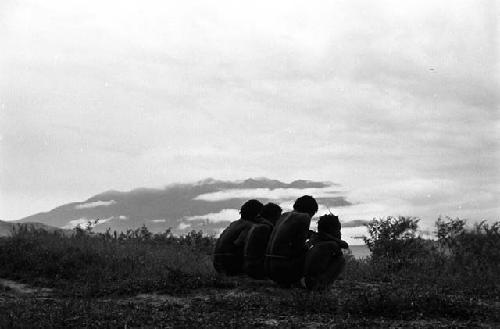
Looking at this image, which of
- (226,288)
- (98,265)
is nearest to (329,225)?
(226,288)

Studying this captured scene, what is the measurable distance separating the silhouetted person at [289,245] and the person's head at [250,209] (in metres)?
2.40

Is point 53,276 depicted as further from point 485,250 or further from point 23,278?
point 485,250

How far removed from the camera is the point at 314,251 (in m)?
14.1

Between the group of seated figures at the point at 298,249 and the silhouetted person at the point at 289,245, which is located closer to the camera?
the group of seated figures at the point at 298,249

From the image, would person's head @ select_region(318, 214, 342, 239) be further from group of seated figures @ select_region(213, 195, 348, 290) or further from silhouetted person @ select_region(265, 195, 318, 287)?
silhouetted person @ select_region(265, 195, 318, 287)

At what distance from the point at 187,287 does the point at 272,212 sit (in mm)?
3193

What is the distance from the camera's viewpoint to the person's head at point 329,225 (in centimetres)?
1426

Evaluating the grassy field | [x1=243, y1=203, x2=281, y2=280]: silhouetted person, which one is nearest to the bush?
the grassy field

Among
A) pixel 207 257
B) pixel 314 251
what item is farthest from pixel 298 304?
pixel 207 257

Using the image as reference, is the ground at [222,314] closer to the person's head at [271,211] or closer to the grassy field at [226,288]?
the grassy field at [226,288]

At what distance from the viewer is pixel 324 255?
14008 millimetres

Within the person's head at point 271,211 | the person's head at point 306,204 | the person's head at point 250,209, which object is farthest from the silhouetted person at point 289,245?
the person's head at point 250,209

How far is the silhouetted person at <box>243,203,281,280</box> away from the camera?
50.9 ft

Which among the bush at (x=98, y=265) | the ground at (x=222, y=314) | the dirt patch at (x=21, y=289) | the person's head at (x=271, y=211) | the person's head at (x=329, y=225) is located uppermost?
the person's head at (x=271, y=211)
